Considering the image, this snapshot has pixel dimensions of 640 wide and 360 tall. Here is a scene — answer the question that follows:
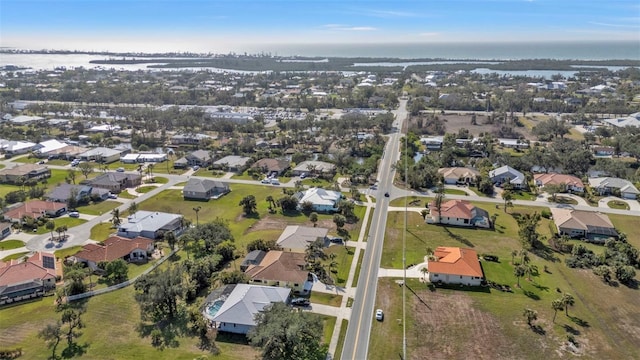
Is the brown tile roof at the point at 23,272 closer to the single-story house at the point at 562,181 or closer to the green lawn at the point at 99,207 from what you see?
the green lawn at the point at 99,207

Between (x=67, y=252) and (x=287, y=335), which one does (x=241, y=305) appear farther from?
(x=67, y=252)

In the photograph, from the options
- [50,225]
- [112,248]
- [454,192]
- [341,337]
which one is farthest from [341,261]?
[50,225]

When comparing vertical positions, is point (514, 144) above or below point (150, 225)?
above

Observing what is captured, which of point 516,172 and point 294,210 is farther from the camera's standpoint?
point 516,172

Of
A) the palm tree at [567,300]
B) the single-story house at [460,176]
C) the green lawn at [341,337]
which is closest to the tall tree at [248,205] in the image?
the green lawn at [341,337]

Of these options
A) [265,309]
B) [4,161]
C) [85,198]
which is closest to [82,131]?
[4,161]

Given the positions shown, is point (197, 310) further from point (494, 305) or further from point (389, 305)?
point (494, 305)
